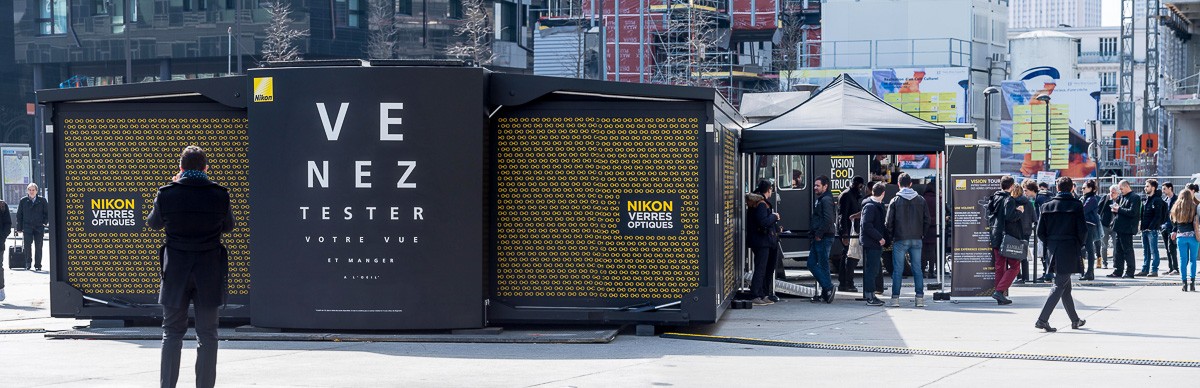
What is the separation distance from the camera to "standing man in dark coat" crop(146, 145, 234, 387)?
9.30 m

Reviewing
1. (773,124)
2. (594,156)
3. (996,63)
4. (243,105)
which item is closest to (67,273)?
(243,105)

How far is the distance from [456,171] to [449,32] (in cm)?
5697

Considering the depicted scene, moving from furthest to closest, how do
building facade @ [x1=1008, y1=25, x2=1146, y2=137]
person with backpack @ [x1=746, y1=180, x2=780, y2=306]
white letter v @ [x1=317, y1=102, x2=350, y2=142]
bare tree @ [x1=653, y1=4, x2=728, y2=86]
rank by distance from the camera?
building facade @ [x1=1008, y1=25, x2=1146, y2=137], bare tree @ [x1=653, y1=4, x2=728, y2=86], person with backpack @ [x1=746, y1=180, x2=780, y2=306], white letter v @ [x1=317, y1=102, x2=350, y2=142]

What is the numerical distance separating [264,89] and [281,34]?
45636 mm

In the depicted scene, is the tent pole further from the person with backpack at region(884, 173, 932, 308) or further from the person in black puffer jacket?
the person in black puffer jacket

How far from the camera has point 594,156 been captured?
45.5 ft

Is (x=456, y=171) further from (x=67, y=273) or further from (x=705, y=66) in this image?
(x=705, y=66)

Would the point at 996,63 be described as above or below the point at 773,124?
above

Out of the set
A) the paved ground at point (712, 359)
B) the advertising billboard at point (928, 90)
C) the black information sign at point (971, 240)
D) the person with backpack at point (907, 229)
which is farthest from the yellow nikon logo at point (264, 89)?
the advertising billboard at point (928, 90)

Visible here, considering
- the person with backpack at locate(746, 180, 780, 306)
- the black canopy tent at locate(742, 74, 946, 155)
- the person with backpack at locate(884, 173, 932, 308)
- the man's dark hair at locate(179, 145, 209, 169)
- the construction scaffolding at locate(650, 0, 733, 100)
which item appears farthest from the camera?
the construction scaffolding at locate(650, 0, 733, 100)

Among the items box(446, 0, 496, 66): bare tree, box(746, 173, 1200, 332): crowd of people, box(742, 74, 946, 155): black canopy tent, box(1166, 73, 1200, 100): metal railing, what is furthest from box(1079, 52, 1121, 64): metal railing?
box(742, 74, 946, 155): black canopy tent

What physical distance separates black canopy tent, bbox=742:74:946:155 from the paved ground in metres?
1.94

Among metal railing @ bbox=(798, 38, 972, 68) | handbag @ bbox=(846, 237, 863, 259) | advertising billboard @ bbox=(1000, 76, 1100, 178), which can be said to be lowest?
handbag @ bbox=(846, 237, 863, 259)

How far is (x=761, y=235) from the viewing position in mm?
17109
